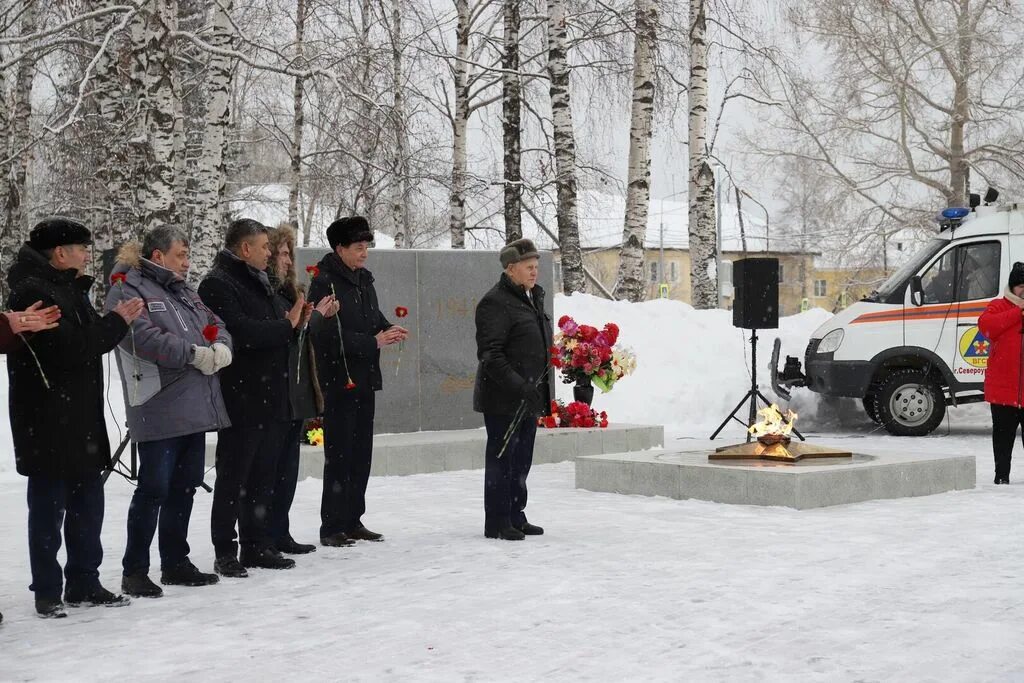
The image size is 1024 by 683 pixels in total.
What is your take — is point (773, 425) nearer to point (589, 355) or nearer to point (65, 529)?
point (589, 355)

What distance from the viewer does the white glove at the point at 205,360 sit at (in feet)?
22.0

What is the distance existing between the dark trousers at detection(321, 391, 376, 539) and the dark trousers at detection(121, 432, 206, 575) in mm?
1245

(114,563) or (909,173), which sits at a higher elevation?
(909,173)

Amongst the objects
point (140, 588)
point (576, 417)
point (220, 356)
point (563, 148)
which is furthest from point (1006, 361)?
point (563, 148)

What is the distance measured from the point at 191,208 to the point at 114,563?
17856mm

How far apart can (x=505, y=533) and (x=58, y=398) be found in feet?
10.3

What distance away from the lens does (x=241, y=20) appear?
883 inches

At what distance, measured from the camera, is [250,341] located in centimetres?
712

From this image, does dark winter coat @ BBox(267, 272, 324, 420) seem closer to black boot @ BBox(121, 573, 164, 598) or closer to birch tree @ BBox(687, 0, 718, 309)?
black boot @ BBox(121, 573, 164, 598)

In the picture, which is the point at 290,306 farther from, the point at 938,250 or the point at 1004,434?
the point at 938,250

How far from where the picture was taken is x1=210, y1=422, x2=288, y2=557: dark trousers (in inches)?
285

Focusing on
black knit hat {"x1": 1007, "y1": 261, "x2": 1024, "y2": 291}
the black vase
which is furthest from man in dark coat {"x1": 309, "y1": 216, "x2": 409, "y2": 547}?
the black vase

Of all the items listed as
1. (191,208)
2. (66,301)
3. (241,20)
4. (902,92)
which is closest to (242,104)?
(191,208)

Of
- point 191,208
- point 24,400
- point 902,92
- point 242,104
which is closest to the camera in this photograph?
point 24,400
